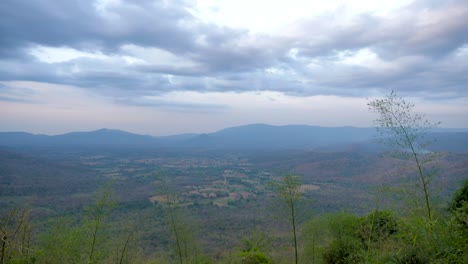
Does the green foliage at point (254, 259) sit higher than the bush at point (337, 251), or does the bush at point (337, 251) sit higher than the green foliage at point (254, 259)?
the bush at point (337, 251)

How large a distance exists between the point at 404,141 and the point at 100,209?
29.1ft

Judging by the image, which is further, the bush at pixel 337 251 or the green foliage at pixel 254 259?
the green foliage at pixel 254 259

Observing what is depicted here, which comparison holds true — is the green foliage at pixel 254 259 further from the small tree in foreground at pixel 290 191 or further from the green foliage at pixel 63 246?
the green foliage at pixel 63 246

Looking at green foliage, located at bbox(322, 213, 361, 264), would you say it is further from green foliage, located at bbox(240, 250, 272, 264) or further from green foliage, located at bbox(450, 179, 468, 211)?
green foliage, located at bbox(450, 179, 468, 211)

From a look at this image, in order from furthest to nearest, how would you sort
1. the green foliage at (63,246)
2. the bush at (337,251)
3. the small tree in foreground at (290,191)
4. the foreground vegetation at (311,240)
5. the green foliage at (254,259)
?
the green foliage at (254,259) < the bush at (337,251) < the small tree in foreground at (290,191) < the green foliage at (63,246) < the foreground vegetation at (311,240)

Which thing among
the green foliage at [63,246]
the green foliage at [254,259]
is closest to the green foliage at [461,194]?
the green foliage at [254,259]

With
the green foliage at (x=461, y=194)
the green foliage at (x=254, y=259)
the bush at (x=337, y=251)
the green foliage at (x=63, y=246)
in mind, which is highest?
the green foliage at (x=461, y=194)

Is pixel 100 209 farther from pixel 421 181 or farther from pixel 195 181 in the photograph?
pixel 195 181

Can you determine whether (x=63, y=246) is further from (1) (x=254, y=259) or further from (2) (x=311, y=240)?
(2) (x=311, y=240)

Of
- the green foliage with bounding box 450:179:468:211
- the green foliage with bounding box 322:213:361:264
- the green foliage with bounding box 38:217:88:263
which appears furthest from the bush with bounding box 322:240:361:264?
the green foliage with bounding box 38:217:88:263

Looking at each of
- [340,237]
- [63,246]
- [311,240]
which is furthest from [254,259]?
[63,246]

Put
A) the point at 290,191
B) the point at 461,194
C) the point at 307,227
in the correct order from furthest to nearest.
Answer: the point at 307,227, the point at 290,191, the point at 461,194

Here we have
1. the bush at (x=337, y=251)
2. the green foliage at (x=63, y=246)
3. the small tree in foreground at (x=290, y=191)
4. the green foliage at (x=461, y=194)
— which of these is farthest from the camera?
the bush at (x=337, y=251)

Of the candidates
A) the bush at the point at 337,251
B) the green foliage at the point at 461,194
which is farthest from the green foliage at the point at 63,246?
the green foliage at the point at 461,194
